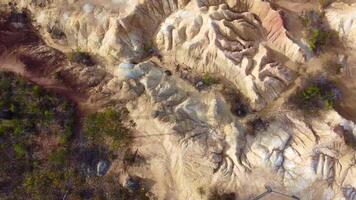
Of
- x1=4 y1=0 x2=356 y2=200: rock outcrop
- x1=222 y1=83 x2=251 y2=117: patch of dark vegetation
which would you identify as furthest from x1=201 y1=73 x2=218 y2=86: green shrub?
x1=222 y1=83 x2=251 y2=117: patch of dark vegetation

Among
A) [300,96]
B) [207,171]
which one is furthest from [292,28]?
[207,171]

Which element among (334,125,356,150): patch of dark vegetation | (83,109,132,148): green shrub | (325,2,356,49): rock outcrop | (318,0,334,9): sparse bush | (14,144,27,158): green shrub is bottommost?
(14,144,27,158): green shrub

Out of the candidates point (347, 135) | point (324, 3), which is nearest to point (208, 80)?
point (347, 135)

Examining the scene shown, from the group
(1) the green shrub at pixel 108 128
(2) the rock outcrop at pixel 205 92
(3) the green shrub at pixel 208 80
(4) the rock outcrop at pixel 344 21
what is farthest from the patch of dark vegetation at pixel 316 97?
(1) the green shrub at pixel 108 128

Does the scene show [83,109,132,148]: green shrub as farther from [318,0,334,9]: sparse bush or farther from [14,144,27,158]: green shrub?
[318,0,334,9]: sparse bush

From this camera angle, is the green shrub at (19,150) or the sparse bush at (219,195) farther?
the green shrub at (19,150)

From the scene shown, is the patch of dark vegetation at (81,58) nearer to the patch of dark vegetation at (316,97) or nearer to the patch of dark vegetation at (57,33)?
the patch of dark vegetation at (57,33)

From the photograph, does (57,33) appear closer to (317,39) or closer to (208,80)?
(208,80)
